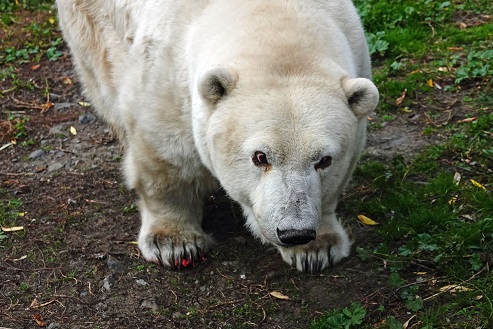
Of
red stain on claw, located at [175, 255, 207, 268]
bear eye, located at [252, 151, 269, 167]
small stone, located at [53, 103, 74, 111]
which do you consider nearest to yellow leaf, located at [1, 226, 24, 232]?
red stain on claw, located at [175, 255, 207, 268]

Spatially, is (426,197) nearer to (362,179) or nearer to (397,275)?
(362,179)

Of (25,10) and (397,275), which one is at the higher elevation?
(397,275)

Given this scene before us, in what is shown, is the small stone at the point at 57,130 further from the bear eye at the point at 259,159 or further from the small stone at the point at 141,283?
the bear eye at the point at 259,159

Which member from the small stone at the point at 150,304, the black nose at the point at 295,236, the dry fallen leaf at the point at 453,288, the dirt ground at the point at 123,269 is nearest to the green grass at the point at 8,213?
the dirt ground at the point at 123,269

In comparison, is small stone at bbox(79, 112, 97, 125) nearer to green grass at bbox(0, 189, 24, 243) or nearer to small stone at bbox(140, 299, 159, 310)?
green grass at bbox(0, 189, 24, 243)

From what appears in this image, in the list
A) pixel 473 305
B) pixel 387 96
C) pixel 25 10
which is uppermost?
pixel 473 305

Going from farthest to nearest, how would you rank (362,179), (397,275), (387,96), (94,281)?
1. (387,96)
2. (362,179)
3. (94,281)
4. (397,275)

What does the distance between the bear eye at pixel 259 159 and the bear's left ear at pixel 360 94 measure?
51 cm

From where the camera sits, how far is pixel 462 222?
453 centimetres

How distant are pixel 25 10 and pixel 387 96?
419cm

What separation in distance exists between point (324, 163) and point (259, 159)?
1.02ft

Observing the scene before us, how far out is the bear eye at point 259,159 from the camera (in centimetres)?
360

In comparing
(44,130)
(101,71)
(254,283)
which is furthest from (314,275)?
(44,130)

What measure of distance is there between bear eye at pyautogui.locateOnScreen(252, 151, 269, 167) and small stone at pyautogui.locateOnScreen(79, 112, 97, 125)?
10.1ft
